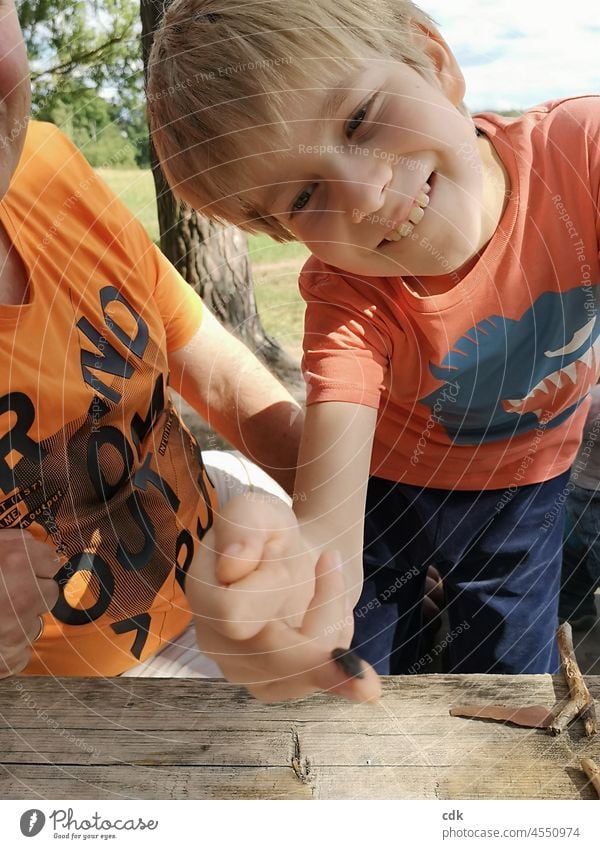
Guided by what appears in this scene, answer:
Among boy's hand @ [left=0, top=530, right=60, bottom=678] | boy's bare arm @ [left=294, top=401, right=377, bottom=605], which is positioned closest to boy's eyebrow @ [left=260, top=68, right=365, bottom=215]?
boy's bare arm @ [left=294, top=401, right=377, bottom=605]

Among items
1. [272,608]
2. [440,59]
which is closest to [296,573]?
[272,608]

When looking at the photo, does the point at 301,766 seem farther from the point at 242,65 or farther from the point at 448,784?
the point at 242,65

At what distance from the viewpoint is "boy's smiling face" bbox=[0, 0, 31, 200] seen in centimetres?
36

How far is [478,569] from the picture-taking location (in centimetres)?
50

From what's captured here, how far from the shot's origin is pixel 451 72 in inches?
14.3

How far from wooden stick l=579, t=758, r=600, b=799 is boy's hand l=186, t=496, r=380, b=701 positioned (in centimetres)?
10

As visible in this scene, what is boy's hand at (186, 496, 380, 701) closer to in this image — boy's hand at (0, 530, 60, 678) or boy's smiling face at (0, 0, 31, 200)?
boy's hand at (0, 530, 60, 678)

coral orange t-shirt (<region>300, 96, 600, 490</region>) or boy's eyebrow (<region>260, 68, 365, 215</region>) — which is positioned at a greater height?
boy's eyebrow (<region>260, 68, 365, 215</region>)

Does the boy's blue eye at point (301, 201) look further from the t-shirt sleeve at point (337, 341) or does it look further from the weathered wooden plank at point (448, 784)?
the weathered wooden plank at point (448, 784)

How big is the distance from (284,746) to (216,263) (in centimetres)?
24

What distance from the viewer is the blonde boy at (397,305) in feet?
1.12
